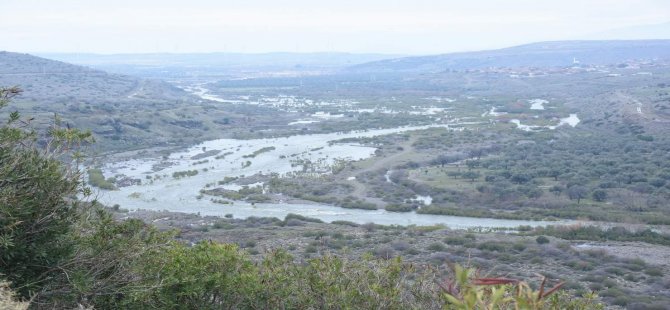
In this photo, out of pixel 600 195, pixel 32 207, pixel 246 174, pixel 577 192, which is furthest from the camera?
pixel 246 174

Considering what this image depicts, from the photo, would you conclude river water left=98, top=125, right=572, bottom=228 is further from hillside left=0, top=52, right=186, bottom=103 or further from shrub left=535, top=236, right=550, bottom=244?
hillside left=0, top=52, right=186, bottom=103

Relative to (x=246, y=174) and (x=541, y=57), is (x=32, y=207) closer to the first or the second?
(x=246, y=174)

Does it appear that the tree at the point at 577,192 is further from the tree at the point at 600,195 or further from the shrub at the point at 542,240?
the shrub at the point at 542,240

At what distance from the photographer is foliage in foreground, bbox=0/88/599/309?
5.49 meters

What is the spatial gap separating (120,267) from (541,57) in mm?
137073

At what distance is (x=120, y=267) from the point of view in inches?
239

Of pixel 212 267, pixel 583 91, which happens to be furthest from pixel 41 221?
pixel 583 91

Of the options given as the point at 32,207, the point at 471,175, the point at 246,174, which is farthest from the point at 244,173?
the point at 32,207

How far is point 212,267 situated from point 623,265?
1290 cm

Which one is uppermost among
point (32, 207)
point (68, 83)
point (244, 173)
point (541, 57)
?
point (32, 207)

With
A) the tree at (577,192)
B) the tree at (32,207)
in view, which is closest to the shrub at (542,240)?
the tree at (577,192)

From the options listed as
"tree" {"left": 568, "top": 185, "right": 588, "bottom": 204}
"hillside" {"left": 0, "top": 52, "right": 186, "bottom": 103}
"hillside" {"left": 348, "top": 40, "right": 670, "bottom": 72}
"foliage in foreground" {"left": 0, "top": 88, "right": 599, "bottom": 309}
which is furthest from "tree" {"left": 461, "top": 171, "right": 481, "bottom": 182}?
"hillside" {"left": 348, "top": 40, "right": 670, "bottom": 72}

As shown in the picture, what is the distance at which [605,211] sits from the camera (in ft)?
76.5

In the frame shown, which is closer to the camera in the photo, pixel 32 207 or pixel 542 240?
pixel 32 207
